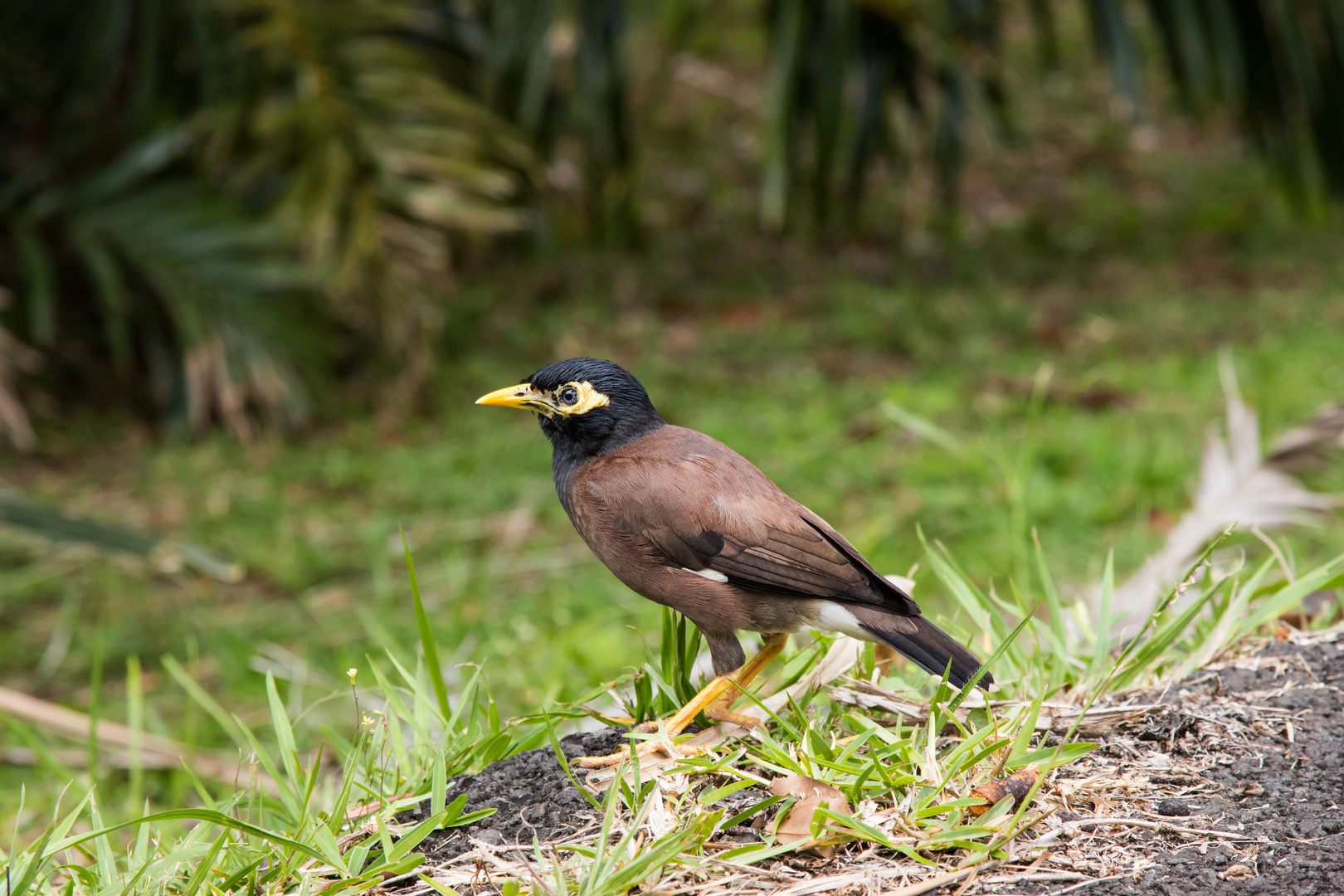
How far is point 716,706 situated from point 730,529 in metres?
0.33

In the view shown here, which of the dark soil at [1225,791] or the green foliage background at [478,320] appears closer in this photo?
the dark soil at [1225,791]

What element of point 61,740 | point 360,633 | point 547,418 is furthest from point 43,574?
point 547,418

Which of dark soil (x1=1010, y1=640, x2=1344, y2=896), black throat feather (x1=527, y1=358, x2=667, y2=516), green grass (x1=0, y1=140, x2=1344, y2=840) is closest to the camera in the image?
dark soil (x1=1010, y1=640, x2=1344, y2=896)

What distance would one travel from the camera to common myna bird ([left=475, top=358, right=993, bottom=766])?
7.25ft

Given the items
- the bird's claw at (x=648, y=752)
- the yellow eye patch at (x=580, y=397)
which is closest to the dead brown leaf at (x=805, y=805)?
the bird's claw at (x=648, y=752)

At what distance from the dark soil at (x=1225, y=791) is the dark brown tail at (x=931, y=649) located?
27 centimetres

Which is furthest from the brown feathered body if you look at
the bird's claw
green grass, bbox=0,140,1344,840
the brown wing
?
green grass, bbox=0,140,1344,840

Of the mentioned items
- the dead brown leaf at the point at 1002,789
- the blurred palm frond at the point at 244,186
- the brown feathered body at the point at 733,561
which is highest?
the blurred palm frond at the point at 244,186

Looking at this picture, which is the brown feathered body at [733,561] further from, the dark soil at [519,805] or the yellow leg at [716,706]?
the dark soil at [519,805]

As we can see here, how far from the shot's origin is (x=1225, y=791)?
2.03 metres

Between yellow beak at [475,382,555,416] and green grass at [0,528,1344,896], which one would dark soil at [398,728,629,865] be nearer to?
green grass at [0,528,1344,896]

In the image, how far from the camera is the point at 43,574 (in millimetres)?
5152

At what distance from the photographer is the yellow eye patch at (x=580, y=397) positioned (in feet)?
7.91

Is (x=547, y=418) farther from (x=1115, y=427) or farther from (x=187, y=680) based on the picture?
(x=1115, y=427)
